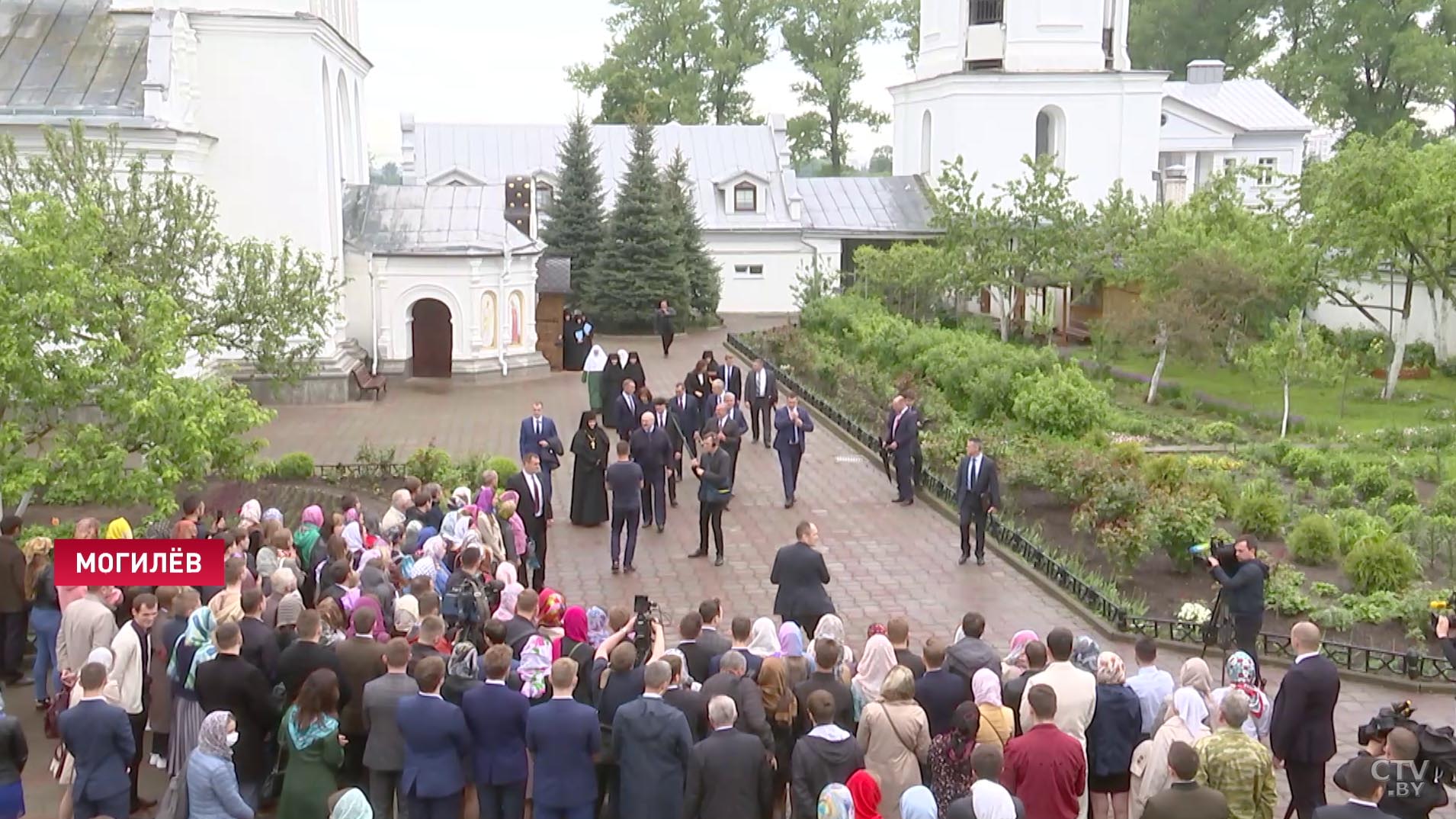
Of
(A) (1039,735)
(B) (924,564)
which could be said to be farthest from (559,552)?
(A) (1039,735)

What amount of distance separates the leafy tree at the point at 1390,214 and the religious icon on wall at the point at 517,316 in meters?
18.2

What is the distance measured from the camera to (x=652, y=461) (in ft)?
58.4

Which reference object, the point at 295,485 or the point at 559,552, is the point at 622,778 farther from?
the point at 295,485

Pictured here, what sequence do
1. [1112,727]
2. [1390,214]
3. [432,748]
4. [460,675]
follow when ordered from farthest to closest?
[1390,214] → [1112,727] → [460,675] → [432,748]

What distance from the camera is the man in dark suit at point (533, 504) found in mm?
15336

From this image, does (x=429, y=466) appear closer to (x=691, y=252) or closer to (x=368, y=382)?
(x=368, y=382)

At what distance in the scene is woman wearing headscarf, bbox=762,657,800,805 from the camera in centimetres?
881

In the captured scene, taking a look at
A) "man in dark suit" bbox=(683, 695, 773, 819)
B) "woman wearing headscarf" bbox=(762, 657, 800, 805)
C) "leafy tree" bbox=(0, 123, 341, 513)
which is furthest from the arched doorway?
"man in dark suit" bbox=(683, 695, 773, 819)

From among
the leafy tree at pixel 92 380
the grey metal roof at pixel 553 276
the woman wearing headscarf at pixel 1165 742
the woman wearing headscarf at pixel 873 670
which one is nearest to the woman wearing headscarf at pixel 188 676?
the woman wearing headscarf at pixel 873 670

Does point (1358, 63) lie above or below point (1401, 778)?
above

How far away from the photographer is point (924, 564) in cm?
1694

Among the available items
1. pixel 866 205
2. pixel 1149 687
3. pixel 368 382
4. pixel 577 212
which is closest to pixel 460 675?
pixel 1149 687

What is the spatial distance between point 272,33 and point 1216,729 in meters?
25.4

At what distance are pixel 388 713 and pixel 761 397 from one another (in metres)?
15.7
